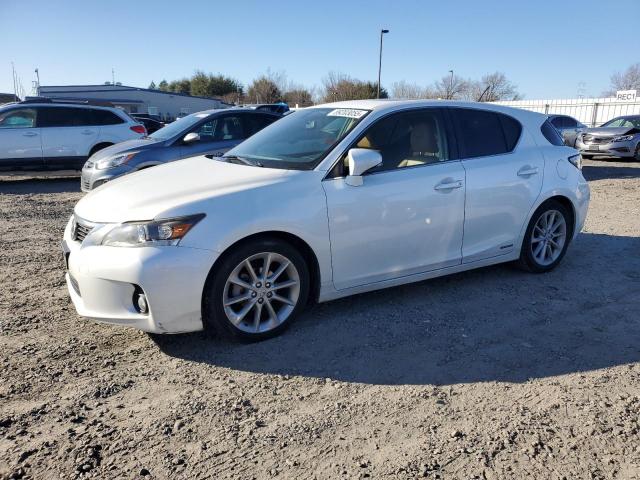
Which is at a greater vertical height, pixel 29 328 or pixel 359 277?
pixel 359 277

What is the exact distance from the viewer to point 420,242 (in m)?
4.30

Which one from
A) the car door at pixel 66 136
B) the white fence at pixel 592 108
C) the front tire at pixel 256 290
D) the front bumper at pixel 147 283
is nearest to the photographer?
the front bumper at pixel 147 283

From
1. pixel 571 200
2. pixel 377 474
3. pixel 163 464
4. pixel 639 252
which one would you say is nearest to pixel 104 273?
pixel 163 464

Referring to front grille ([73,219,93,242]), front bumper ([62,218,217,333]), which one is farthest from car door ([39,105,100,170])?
front bumper ([62,218,217,333])

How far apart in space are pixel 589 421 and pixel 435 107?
281cm

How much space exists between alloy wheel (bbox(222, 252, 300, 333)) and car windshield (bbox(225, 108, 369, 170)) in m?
0.78

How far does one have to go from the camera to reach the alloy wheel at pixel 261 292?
11.8 feet

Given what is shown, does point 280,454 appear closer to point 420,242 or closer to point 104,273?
point 104,273

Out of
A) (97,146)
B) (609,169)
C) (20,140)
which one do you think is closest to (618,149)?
(609,169)

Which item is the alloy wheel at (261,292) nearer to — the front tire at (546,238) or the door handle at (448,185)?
the door handle at (448,185)

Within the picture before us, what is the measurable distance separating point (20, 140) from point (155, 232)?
9910mm

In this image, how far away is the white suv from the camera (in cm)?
1147

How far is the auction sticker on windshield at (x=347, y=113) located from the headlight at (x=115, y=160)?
5.20 metres

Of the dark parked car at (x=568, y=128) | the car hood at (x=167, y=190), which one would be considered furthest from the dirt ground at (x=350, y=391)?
the dark parked car at (x=568, y=128)
